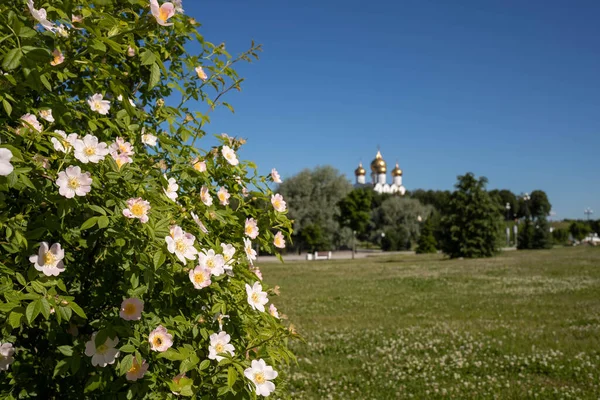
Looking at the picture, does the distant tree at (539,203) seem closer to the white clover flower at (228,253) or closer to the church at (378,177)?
the church at (378,177)

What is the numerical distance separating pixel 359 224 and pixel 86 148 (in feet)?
134

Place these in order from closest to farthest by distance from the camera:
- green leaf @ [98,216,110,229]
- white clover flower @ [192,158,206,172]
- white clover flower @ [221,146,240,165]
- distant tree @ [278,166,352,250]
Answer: green leaf @ [98,216,110,229], white clover flower @ [192,158,206,172], white clover flower @ [221,146,240,165], distant tree @ [278,166,352,250]

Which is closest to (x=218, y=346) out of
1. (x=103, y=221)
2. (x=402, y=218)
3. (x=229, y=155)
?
(x=103, y=221)

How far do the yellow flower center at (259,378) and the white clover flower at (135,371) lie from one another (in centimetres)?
41

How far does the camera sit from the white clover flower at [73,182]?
1.52 metres

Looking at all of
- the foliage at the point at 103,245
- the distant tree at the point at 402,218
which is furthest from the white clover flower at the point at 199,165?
the distant tree at the point at 402,218

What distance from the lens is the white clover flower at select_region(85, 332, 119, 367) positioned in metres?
1.62

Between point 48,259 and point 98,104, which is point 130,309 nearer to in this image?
point 48,259

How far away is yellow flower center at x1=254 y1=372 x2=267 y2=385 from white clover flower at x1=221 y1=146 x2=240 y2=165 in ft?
3.53

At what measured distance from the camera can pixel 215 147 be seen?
2.46 metres

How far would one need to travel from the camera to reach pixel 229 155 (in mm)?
2369

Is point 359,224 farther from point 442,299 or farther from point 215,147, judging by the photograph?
point 215,147

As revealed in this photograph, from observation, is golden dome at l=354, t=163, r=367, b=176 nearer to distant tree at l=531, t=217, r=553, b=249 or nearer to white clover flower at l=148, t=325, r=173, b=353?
distant tree at l=531, t=217, r=553, b=249

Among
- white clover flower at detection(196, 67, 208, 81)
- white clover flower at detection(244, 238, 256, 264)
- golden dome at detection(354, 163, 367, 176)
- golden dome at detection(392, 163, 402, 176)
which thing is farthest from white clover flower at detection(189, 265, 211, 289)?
golden dome at detection(392, 163, 402, 176)
